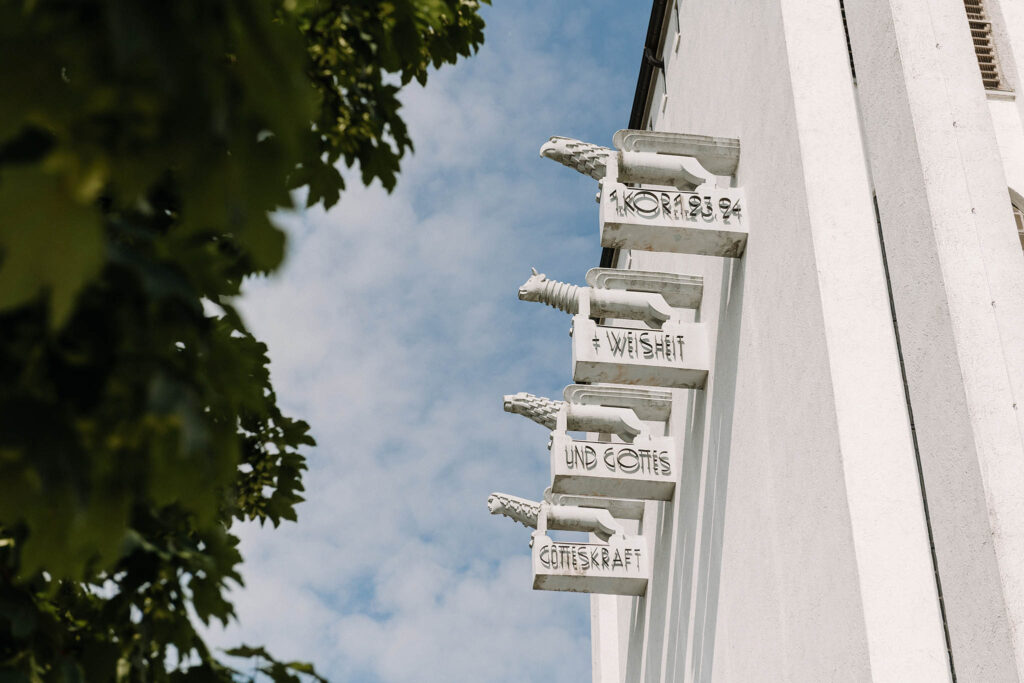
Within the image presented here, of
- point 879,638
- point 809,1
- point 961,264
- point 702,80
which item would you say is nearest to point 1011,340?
point 961,264

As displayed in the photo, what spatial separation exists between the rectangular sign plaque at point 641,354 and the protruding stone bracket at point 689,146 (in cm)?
136

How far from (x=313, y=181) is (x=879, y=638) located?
12.0ft

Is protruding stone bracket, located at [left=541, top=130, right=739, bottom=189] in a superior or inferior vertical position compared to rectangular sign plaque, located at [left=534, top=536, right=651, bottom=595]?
superior

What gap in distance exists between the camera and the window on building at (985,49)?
29.8 feet

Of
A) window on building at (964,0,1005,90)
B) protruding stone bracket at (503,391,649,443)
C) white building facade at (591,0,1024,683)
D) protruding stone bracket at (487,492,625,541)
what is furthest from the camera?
protruding stone bracket at (487,492,625,541)

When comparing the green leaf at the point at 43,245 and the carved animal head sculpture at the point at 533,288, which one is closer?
the green leaf at the point at 43,245

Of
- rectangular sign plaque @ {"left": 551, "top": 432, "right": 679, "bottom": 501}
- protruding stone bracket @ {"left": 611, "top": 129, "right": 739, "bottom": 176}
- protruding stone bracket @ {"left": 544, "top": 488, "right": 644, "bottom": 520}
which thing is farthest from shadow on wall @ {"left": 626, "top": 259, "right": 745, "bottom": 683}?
protruding stone bracket @ {"left": 544, "top": 488, "right": 644, "bottom": 520}

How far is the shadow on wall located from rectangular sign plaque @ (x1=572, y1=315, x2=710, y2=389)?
265mm

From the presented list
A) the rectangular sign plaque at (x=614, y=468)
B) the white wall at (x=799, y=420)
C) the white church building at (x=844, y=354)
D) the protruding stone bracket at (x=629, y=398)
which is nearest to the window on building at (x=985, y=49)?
the white church building at (x=844, y=354)

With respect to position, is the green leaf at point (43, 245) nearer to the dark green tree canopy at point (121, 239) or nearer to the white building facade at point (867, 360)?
the dark green tree canopy at point (121, 239)

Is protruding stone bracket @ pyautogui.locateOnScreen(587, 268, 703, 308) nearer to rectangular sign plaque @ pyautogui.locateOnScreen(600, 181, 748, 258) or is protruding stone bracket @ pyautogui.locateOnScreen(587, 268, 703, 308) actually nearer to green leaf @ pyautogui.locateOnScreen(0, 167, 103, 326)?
rectangular sign plaque @ pyautogui.locateOnScreen(600, 181, 748, 258)

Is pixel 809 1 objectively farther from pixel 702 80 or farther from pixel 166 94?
pixel 166 94

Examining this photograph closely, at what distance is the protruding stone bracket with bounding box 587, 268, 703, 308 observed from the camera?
925 centimetres

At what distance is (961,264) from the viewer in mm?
5406
